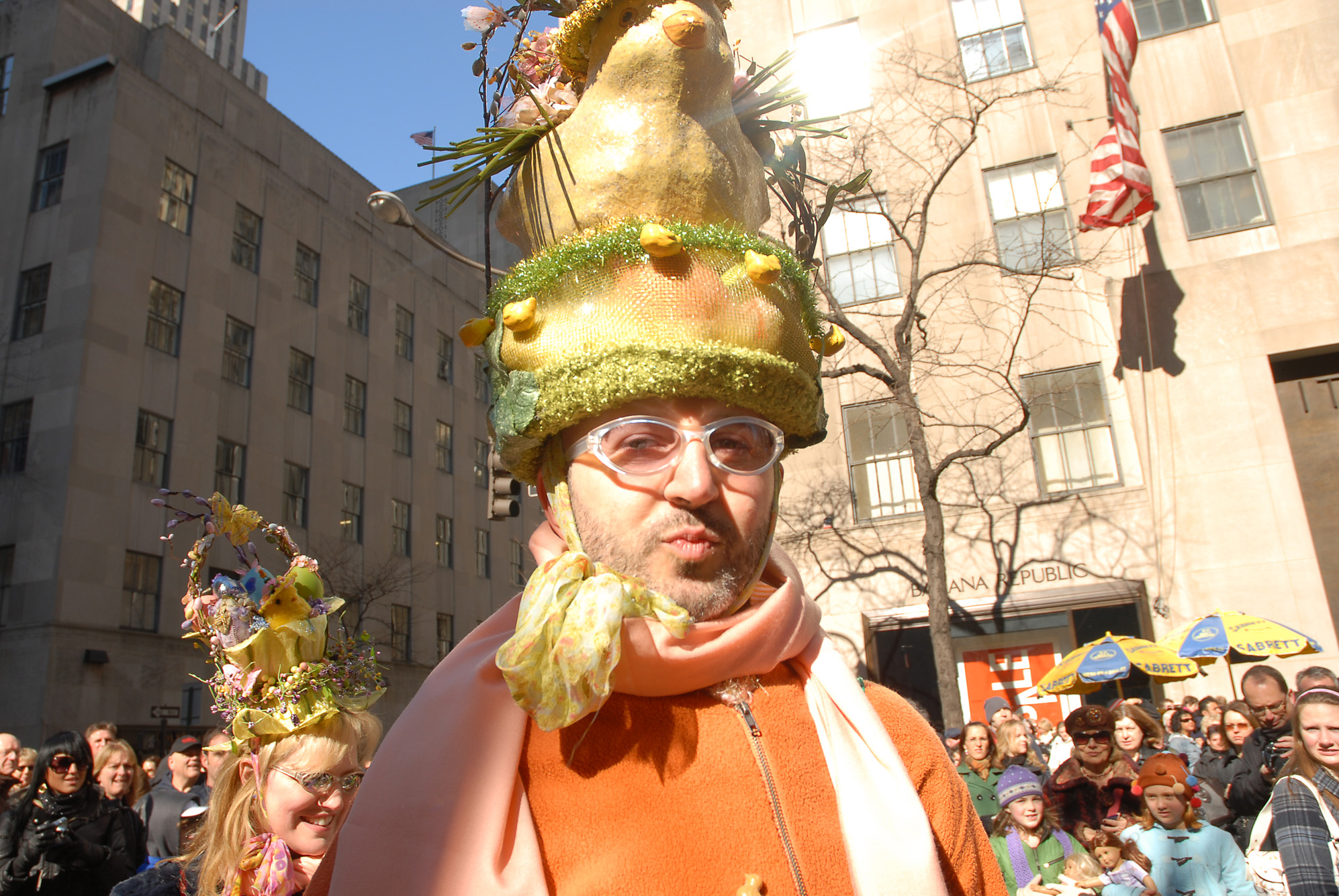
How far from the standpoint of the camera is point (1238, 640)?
29.7 ft

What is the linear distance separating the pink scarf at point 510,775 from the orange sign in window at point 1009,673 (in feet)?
37.1

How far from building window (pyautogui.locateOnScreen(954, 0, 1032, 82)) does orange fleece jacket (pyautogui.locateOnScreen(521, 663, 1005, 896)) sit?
14.0 meters

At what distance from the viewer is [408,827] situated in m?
1.68

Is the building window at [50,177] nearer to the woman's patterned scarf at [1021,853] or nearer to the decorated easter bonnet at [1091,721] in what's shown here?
the decorated easter bonnet at [1091,721]

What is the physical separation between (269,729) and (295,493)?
21298 mm

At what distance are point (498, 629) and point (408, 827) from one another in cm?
51

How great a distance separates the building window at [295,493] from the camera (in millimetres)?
22812

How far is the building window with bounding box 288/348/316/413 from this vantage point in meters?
23.5

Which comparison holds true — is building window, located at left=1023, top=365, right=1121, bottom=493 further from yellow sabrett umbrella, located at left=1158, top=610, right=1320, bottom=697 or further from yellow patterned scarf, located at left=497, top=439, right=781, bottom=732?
yellow patterned scarf, located at left=497, top=439, right=781, bottom=732

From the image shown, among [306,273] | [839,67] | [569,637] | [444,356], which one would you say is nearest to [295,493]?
[306,273]

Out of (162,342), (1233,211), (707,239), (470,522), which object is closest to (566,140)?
(707,239)

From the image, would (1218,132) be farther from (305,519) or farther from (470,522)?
(470,522)

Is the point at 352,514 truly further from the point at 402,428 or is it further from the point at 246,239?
the point at 246,239

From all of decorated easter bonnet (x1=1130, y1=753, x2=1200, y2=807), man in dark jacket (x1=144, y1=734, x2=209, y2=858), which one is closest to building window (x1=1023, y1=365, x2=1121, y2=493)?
decorated easter bonnet (x1=1130, y1=753, x2=1200, y2=807)
